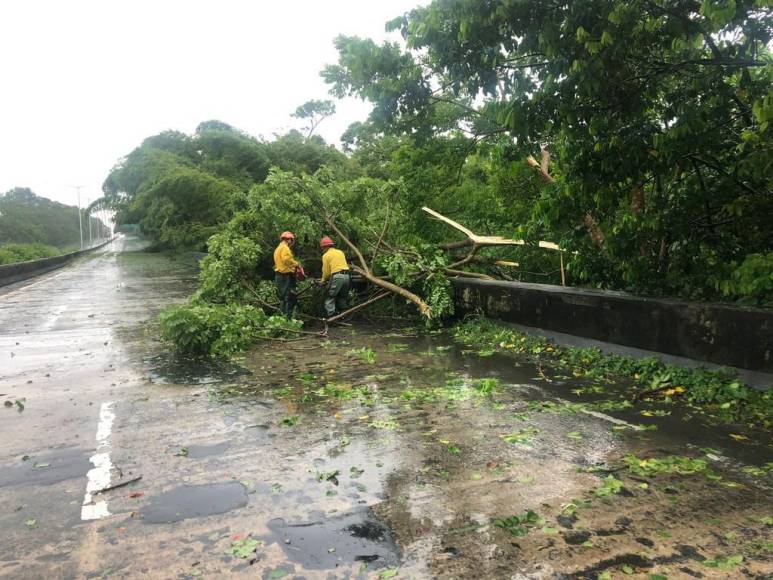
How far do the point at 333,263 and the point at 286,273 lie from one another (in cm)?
96

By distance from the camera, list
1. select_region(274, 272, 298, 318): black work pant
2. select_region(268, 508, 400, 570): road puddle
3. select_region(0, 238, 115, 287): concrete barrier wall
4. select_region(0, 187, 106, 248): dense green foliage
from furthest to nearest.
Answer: select_region(0, 187, 106, 248): dense green foliage, select_region(0, 238, 115, 287): concrete barrier wall, select_region(274, 272, 298, 318): black work pant, select_region(268, 508, 400, 570): road puddle

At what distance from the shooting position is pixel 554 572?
2.81m

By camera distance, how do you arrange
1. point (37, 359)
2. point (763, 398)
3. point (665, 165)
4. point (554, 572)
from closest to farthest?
point (554, 572) < point (763, 398) < point (665, 165) < point (37, 359)

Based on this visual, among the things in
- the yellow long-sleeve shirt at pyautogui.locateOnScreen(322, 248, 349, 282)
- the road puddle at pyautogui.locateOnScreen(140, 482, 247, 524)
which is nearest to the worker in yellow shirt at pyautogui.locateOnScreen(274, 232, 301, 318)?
the yellow long-sleeve shirt at pyautogui.locateOnScreen(322, 248, 349, 282)

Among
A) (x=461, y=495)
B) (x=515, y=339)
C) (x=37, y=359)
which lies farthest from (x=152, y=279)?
(x=461, y=495)

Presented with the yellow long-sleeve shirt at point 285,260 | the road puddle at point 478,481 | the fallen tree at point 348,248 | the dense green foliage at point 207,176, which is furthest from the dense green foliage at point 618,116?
the dense green foliage at point 207,176

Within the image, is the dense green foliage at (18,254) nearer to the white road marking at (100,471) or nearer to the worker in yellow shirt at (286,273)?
the worker in yellow shirt at (286,273)

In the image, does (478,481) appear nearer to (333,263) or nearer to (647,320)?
(647,320)

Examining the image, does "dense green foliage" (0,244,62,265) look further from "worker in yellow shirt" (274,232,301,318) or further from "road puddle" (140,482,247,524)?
"road puddle" (140,482,247,524)

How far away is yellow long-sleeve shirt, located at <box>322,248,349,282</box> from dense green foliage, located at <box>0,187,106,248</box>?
64039mm

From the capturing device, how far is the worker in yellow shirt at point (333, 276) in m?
10.7

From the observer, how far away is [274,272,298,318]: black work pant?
10.9m

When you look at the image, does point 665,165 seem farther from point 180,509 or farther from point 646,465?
point 180,509

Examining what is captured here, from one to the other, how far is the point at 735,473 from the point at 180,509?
11.9ft
